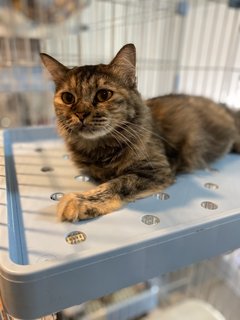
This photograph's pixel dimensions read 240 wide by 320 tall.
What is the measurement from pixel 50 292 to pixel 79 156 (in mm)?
406

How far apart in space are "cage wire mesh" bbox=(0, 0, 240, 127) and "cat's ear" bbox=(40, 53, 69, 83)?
1.76 feet

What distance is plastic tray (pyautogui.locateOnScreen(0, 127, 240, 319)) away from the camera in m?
0.40

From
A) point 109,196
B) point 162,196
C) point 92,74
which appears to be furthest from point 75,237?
point 92,74

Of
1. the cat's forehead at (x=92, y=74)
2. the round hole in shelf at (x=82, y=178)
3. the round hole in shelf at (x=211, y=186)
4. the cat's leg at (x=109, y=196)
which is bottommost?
the round hole in shelf at (x=82, y=178)

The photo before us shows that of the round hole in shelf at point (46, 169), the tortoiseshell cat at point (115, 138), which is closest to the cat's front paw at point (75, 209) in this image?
the tortoiseshell cat at point (115, 138)

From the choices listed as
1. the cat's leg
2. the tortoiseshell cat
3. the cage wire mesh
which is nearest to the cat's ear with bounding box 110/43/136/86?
the tortoiseshell cat

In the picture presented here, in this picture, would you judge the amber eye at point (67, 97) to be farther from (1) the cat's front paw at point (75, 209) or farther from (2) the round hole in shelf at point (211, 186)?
(2) the round hole in shelf at point (211, 186)

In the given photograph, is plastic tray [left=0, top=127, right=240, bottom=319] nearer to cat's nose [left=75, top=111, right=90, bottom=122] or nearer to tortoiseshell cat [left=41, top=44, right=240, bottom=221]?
tortoiseshell cat [left=41, top=44, right=240, bottom=221]

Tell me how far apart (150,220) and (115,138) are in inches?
9.1

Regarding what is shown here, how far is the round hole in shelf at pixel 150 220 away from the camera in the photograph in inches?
21.5

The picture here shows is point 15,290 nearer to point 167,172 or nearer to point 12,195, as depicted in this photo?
point 12,195

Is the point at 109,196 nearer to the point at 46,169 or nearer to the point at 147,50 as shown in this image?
the point at 46,169

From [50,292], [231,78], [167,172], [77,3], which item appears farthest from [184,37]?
[50,292]

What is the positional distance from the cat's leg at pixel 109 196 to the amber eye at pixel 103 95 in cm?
19
